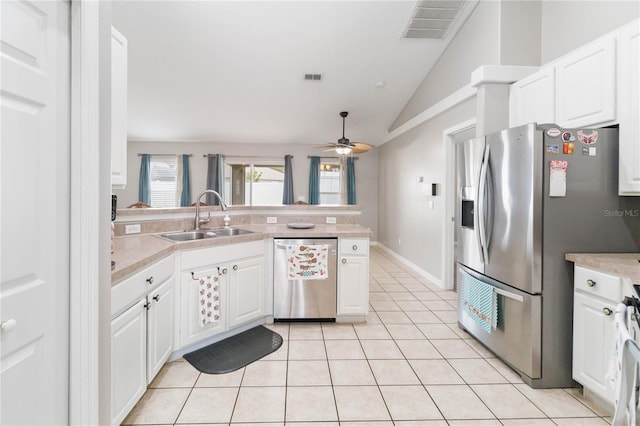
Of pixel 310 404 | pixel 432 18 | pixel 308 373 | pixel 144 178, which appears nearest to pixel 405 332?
pixel 308 373

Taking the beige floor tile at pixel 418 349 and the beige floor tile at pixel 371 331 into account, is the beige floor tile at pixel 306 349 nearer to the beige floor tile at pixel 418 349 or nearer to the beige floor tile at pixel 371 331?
the beige floor tile at pixel 371 331

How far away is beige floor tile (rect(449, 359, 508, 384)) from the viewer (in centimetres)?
201

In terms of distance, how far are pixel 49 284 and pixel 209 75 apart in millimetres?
4059

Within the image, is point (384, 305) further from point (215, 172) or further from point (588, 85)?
point (215, 172)

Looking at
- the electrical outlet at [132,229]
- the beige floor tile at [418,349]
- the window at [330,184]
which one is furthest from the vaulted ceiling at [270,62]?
the beige floor tile at [418,349]

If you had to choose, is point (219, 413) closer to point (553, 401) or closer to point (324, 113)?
point (553, 401)

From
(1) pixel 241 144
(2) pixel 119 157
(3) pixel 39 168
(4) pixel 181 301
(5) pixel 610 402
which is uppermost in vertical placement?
(1) pixel 241 144

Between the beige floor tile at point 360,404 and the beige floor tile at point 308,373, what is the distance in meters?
0.13

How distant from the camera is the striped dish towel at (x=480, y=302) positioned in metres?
2.22

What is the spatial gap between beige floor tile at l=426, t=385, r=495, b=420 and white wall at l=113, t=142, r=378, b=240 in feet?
18.5

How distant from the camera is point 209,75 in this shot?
14.3ft

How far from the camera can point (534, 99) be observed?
2463mm

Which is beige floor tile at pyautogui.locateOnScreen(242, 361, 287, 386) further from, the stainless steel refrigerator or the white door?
the stainless steel refrigerator

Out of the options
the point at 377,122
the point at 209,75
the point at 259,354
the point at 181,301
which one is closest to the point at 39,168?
the point at 181,301
